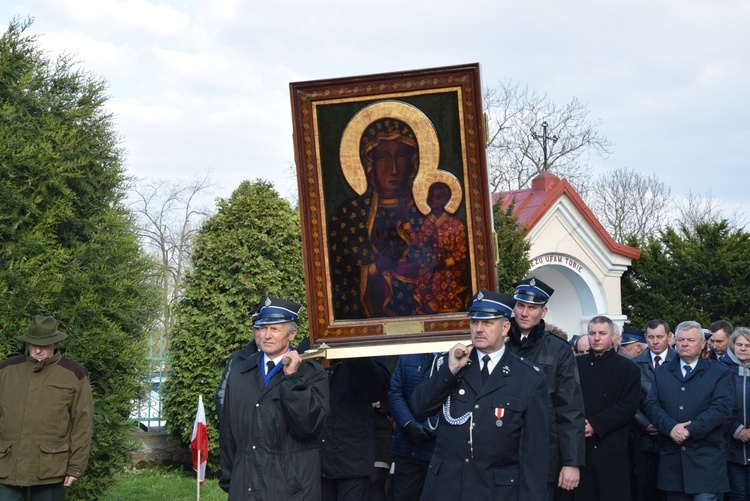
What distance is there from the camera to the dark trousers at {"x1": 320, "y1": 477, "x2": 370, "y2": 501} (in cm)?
714

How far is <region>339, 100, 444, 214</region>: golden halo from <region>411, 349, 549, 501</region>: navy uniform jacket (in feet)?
5.66

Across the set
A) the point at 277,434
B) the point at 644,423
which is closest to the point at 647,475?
the point at 644,423

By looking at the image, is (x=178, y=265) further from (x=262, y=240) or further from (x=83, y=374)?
(x=83, y=374)

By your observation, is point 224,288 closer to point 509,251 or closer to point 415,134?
point 415,134

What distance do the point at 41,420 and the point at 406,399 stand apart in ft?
10.1

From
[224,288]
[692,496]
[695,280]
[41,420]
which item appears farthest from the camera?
[695,280]

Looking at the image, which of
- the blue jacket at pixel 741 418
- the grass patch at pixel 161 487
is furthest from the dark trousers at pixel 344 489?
the blue jacket at pixel 741 418

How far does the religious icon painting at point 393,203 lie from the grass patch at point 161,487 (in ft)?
15.3

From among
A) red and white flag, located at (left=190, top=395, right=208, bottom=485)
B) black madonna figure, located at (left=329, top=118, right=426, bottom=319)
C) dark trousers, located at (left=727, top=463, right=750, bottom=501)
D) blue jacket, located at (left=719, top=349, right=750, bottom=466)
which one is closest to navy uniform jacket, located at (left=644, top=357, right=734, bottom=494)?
blue jacket, located at (left=719, top=349, right=750, bottom=466)

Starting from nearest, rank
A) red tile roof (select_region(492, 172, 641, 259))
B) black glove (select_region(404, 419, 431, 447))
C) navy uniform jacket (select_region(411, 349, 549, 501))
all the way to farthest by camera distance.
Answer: navy uniform jacket (select_region(411, 349, 549, 501))
black glove (select_region(404, 419, 431, 447))
red tile roof (select_region(492, 172, 641, 259))

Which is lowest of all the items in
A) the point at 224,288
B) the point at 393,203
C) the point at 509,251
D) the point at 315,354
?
the point at 315,354

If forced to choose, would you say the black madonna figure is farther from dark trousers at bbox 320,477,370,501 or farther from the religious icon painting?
dark trousers at bbox 320,477,370,501

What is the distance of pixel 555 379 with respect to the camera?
6.48 meters

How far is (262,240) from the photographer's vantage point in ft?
40.1
